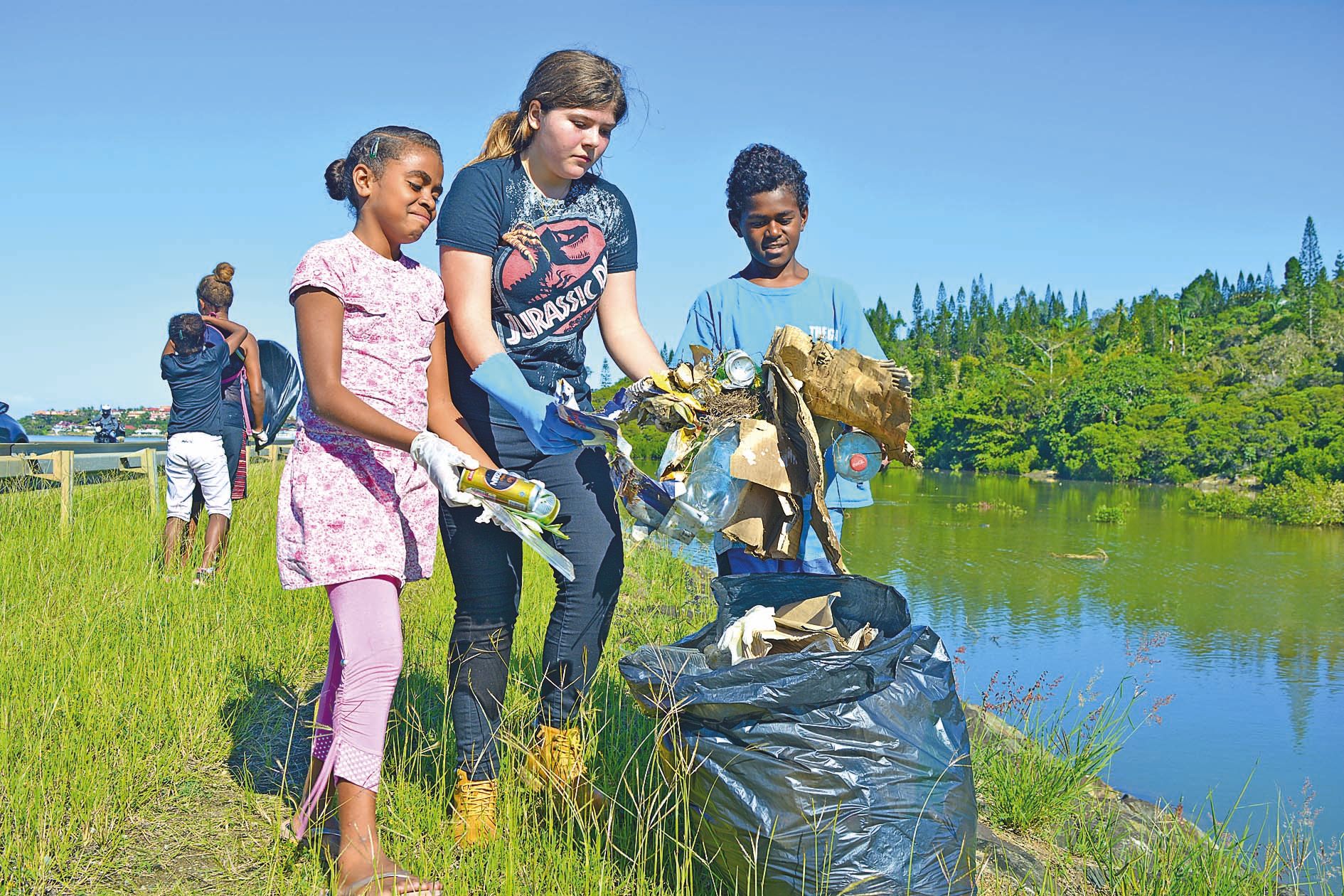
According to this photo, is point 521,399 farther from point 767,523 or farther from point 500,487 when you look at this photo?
point 767,523

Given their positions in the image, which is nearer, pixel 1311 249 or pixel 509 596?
pixel 509 596

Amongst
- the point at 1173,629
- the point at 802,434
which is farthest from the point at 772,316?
the point at 1173,629

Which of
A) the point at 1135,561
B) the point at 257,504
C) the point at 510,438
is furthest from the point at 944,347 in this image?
the point at 510,438

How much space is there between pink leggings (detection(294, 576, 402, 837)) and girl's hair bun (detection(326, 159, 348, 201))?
1091 millimetres

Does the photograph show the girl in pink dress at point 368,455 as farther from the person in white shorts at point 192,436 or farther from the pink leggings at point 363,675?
the person in white shorts at point 192,436

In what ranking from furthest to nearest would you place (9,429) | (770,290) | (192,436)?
(9,429) → (192,436) → (770,290)

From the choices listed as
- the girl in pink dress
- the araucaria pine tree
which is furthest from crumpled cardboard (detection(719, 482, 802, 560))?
the araucaria pine tree

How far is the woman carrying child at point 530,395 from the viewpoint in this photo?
2143 millimetres

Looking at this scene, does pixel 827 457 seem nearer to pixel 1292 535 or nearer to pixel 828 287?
pixel 828 287

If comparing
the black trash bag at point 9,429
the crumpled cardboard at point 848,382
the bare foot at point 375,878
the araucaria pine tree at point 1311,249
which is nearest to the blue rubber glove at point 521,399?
Answer: the crumpled cardboard at point 848,382

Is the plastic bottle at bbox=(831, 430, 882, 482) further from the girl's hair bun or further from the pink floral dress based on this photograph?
the girl's hair bun

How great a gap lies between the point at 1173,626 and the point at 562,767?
7178 millimetres

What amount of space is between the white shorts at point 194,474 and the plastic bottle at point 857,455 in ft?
12.9

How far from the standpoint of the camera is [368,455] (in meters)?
2.09
